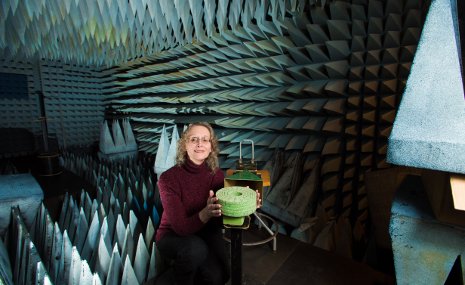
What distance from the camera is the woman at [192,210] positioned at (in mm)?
1406

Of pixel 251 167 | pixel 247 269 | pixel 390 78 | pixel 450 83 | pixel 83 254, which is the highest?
pixel 390 78

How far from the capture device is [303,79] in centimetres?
293

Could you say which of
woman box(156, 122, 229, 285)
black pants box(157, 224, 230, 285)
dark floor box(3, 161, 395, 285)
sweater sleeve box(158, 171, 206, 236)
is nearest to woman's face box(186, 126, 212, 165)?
woman box(156, 122, 229, 285)

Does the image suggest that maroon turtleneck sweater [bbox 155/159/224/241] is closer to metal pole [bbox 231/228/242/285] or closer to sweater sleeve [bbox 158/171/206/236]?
sweater sleeve [bbox 158/171/206/236]

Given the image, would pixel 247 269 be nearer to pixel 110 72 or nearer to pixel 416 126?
pixel 416 126

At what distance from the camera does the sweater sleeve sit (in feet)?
4.49

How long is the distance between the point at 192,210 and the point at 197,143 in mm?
447

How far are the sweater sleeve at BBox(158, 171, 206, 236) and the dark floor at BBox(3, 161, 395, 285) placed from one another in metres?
0.81

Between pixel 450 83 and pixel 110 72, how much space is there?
7.45 metres

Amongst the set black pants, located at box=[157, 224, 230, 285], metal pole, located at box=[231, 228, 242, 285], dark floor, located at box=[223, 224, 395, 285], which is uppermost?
metal pole, located at box=[231, 228, 242, 285]

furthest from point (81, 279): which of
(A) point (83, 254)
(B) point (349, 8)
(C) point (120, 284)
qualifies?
(B) point (349, 8)

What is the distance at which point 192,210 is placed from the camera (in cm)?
153

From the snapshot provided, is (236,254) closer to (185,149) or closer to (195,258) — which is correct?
(195,258)

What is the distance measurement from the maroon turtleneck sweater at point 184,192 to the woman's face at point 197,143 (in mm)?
63
